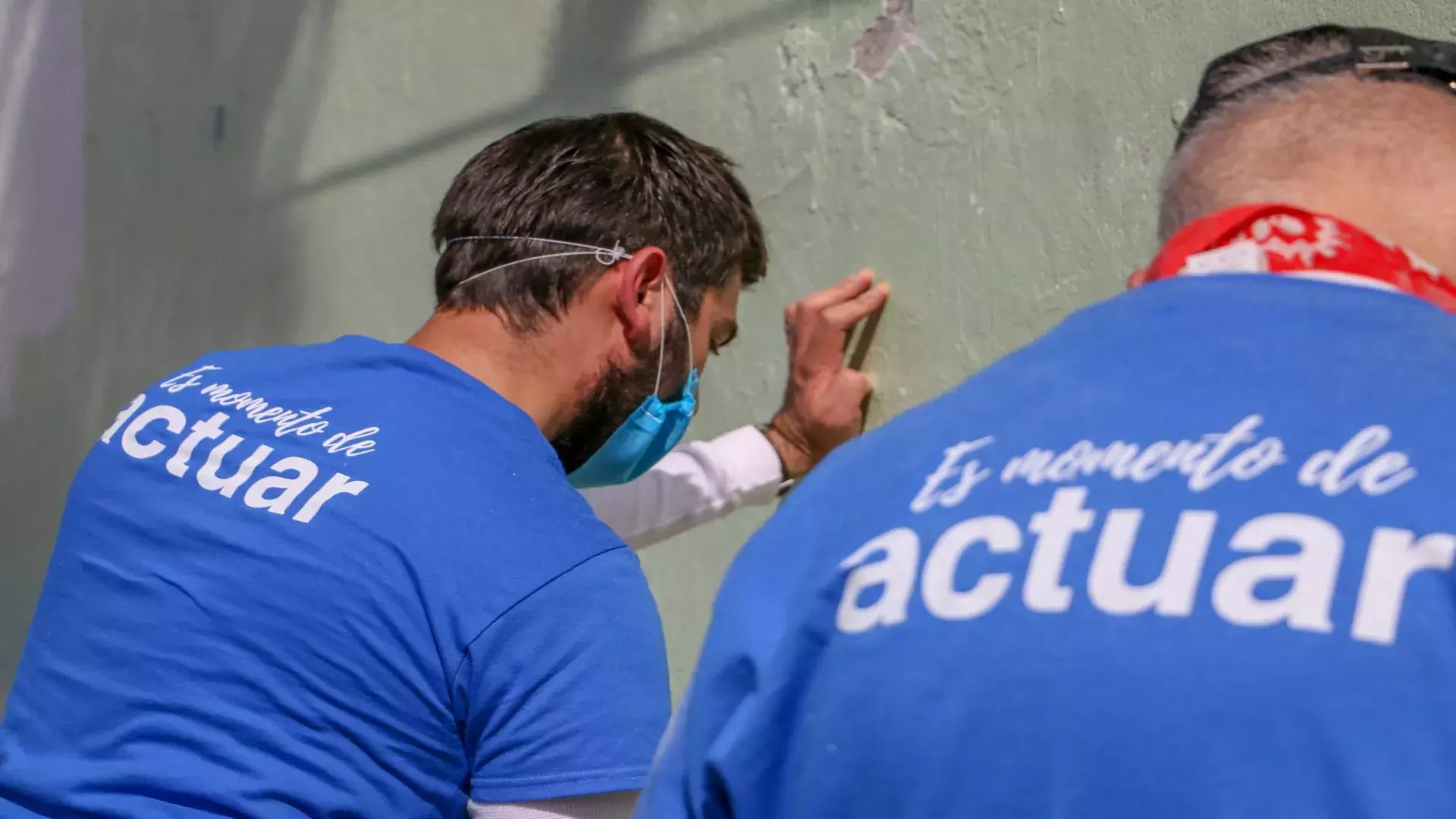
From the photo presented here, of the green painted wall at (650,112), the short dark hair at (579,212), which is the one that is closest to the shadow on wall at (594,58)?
the green painted wall at (650,112)

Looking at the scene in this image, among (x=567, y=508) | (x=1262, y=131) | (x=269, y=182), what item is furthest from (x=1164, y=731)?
(x=269, y=182)

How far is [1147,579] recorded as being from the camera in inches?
19.4

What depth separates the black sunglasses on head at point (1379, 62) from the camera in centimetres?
73

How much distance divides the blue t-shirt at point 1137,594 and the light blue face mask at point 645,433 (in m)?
0.81

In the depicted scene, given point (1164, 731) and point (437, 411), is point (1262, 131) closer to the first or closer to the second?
point (1164, 731)

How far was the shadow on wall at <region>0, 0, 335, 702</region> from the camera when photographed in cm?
248

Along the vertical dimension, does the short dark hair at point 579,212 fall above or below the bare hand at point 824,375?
above

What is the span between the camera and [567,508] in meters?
1.08

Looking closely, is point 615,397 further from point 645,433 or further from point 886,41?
point 886,41

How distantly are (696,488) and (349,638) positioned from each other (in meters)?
0.71

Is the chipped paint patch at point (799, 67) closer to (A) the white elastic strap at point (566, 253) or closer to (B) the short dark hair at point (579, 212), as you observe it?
(B) the short dark hair at point (579, 212)

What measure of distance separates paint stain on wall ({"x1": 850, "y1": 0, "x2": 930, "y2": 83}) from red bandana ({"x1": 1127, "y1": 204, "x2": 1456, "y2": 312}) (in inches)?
34.9

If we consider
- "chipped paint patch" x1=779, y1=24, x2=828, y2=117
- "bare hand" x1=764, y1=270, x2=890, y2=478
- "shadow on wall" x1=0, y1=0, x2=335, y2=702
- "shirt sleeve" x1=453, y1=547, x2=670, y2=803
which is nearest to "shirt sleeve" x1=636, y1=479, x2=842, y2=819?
"shirt sleeve" x1=453, y1=547, x2=670, y2=803

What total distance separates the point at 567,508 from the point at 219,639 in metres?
0.30
